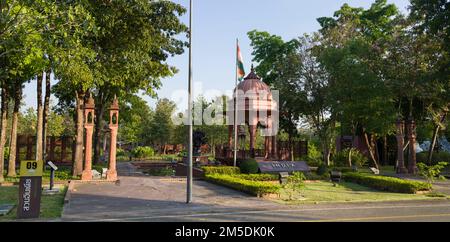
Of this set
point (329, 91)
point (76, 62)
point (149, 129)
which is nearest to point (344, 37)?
point (329, 91)

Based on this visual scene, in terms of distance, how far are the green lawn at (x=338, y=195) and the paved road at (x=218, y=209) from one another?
1.03 m

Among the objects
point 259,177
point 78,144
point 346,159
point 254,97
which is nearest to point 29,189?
point 78,144

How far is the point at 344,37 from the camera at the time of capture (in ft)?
117

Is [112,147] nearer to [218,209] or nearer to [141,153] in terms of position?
[218,209]

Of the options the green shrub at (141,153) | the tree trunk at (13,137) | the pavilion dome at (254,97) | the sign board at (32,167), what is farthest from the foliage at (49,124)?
the sign board at (32,167)

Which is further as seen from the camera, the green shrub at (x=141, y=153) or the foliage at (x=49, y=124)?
the foliage at (x=49, y=124)

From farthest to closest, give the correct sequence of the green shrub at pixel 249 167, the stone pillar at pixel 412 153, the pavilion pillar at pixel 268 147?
the stone pillar at pixel 412 153
the pavilion pillar at pixel 268 147
the green shrub at pixel 249 167

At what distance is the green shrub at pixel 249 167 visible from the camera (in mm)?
26786

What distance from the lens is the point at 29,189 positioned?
1229cm

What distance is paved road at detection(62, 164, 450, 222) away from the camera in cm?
1304

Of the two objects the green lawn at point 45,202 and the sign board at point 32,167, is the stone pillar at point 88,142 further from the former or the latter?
the sign board at point 32,167

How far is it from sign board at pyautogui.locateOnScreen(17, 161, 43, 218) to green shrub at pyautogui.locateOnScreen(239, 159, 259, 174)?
1616 cm

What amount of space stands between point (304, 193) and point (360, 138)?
106ft

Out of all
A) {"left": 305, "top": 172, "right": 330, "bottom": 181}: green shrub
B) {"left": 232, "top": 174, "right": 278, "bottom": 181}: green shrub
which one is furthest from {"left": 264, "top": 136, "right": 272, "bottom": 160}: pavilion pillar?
{"left": 232, "top": 174, "right": 278, "bottom": 181}: green shrub
